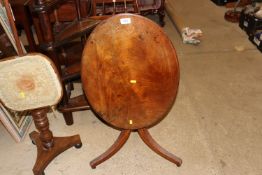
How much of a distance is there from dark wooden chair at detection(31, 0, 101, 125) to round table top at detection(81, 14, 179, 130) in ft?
1.35

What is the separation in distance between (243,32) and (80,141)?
2.63 metres

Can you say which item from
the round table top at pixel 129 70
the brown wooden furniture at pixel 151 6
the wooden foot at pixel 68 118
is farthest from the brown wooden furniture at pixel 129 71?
the brown wooden furniture at pixel 151 6

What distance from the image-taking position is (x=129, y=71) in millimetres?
1469

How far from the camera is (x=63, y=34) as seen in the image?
185cm

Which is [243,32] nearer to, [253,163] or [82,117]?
[253,163]

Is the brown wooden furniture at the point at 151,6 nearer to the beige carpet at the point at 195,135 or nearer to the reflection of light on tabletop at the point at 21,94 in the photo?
the beige carpet at the point at 195,135

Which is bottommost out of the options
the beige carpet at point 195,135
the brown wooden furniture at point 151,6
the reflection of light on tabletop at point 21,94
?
the beige carpet at point 195,135

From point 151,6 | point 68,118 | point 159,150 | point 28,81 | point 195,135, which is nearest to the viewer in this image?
point 28,81

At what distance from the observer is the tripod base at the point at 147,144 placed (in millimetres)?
1783

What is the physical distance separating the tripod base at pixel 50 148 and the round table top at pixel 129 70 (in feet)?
1.51

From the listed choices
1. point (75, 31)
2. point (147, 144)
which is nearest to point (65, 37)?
point (75, 31)

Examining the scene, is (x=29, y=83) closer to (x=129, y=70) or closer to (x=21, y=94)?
(x=21, y=94)

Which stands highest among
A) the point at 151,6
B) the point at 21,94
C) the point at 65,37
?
the point at 65,37

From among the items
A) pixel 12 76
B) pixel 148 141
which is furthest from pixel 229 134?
pixel 12 76
